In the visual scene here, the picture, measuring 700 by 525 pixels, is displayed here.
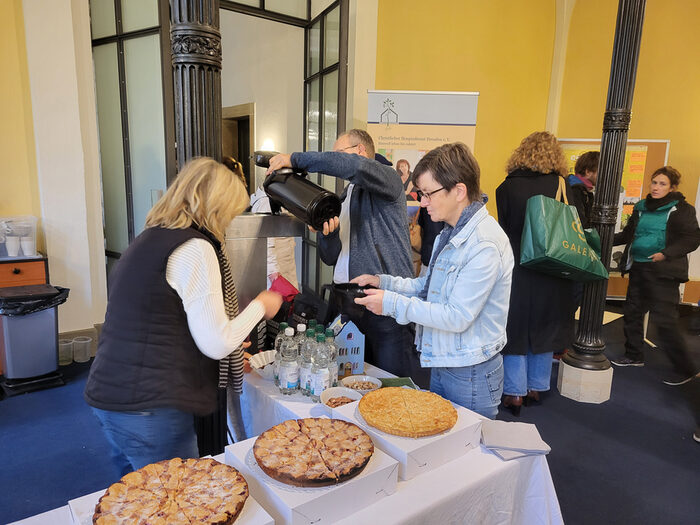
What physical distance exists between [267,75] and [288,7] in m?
1.15

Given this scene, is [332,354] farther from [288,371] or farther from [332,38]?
[332,38]

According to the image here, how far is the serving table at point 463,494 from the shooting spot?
985mm

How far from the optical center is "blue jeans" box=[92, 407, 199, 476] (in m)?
1.20

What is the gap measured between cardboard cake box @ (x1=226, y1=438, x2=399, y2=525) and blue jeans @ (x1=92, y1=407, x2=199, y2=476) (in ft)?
0.81

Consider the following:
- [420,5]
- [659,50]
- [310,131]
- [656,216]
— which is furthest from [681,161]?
[310,131]

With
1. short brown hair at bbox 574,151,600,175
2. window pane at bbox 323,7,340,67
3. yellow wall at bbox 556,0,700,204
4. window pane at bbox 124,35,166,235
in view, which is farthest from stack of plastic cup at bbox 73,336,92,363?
yellow wall at bbox 556,0,700,204

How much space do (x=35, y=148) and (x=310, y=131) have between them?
7.47 feet

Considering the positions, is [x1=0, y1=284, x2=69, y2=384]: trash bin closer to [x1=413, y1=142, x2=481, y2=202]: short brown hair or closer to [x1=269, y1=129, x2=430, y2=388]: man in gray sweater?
[x1=269, y1=129, x2=430, y2=388]: man in gray sweater

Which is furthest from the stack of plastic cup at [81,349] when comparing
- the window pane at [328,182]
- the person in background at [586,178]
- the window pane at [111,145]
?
the person in background at [586,178]

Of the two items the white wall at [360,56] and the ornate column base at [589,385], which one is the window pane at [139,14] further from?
the ornate column base at [589,385]

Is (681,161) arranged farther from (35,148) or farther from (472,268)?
(35,148)

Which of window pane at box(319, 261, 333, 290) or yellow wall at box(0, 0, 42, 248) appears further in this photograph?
window pane at box(319, 261, 333, 290)

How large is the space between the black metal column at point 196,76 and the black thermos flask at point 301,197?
21 cm

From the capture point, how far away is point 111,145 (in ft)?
13.5
